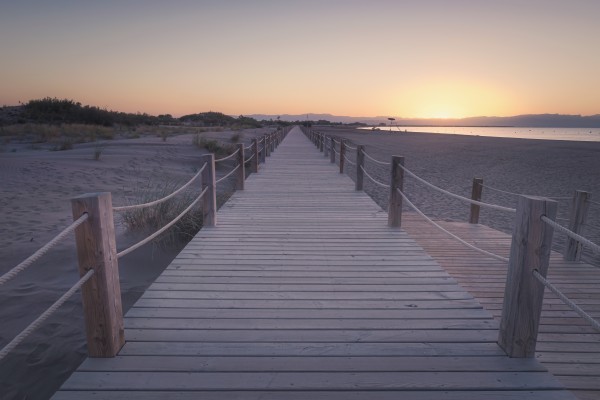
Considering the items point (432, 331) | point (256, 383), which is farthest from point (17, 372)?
point (432, 331)

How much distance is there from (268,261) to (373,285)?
4.09 feet

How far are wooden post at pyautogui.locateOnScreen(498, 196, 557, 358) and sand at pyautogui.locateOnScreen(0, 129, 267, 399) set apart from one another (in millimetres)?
3344

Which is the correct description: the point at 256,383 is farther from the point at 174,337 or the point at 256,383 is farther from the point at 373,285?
the point at 373,285

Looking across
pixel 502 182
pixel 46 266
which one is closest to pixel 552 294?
pixel 46 266

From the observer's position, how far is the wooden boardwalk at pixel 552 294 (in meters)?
2.58

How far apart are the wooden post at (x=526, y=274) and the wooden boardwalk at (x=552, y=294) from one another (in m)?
0.28

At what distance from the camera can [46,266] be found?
16.5ft

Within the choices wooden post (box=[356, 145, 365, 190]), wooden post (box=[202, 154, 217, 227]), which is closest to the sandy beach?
wooden post (box=[202, 154, 217, 227])

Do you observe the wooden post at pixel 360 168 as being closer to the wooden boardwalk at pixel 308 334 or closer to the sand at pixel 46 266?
the wooden boardwalk at pixel 308 334

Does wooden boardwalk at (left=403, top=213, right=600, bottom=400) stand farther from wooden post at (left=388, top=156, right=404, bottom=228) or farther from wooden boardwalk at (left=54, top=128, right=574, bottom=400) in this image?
wooden post at (left=388, top=156, right=404, bottom=228)

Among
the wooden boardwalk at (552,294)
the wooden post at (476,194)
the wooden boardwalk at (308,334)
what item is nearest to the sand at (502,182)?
the wooden boardwalk at (552,294)

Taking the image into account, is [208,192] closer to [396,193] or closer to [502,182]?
[396,193]

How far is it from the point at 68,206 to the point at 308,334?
284 inches

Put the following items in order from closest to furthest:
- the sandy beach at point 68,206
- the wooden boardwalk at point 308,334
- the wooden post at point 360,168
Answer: the wooden boardwalk at point 308,334 → the sandy beach at point 68,206 → the wooden post at point 360,168
